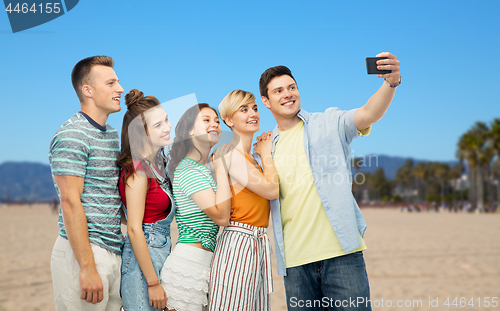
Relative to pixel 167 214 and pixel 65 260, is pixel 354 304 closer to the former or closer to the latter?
pixel 167 214

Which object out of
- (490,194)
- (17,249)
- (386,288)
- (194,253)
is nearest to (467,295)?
(386,288)

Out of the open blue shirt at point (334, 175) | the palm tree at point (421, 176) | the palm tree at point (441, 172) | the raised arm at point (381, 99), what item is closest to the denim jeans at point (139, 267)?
the open blue shirt at point (334, 175)

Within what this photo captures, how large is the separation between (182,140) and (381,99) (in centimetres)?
157

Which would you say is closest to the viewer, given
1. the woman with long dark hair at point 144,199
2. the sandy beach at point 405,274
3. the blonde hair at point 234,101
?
the woman with long dark hair at point 144,199

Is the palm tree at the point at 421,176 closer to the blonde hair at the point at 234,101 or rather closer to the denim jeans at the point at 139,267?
the blonde hair at the point at 234,101

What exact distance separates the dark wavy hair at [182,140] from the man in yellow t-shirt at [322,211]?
72 centimetres

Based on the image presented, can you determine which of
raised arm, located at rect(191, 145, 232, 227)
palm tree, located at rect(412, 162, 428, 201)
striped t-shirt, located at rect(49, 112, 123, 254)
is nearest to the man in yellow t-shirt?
raised arm, located at rect(191, 145, 232, 227)

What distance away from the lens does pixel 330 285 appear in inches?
114

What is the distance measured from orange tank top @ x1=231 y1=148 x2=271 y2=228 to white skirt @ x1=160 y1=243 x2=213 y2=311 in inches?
15.9

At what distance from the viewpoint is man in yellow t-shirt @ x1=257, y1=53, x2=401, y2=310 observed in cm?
284

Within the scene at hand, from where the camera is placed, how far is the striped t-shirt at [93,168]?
101 inches

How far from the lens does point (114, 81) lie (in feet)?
9.35

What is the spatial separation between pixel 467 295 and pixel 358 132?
735 cm

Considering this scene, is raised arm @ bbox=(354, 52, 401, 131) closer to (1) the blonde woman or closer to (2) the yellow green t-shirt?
(2) the yellow green t-shirt
